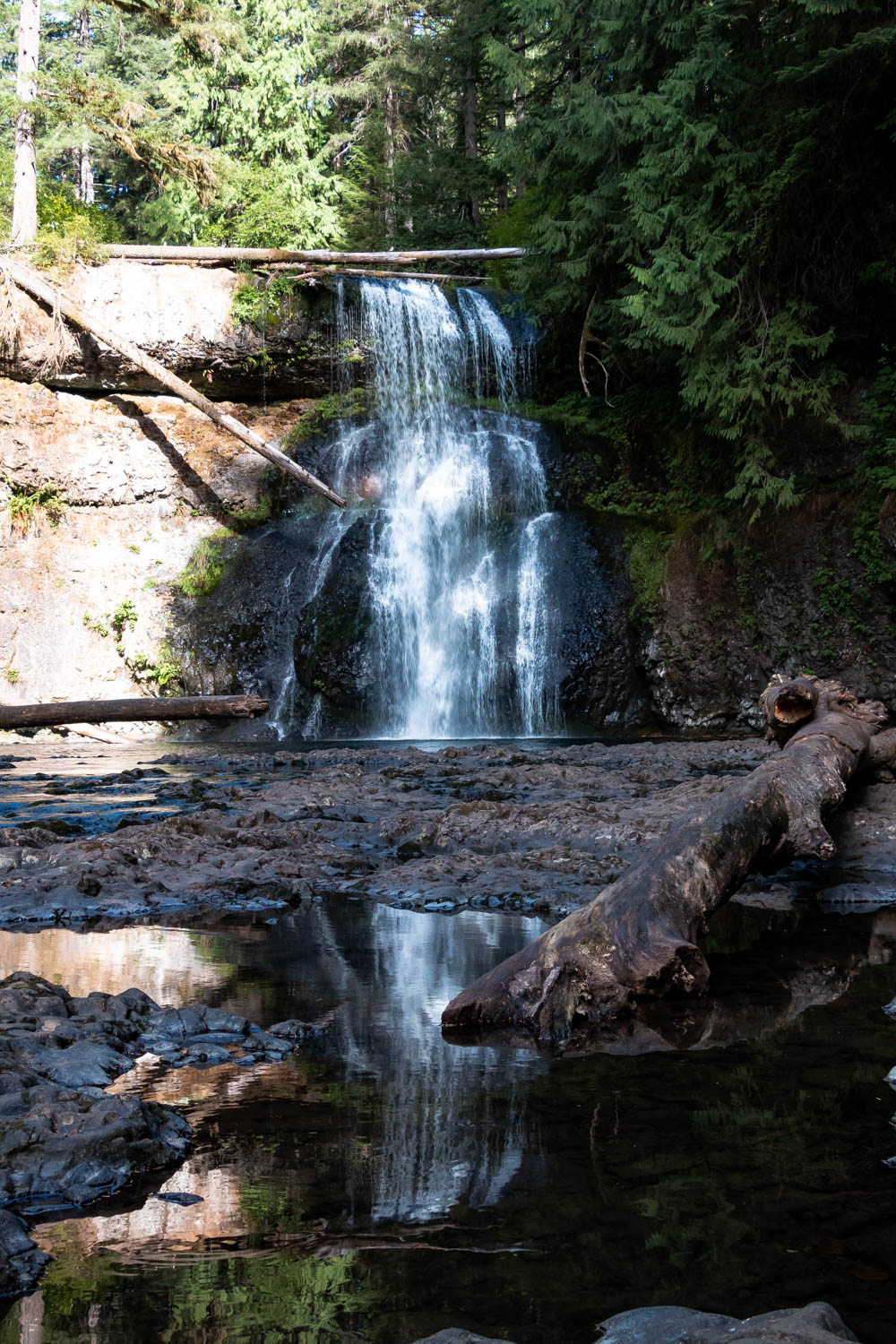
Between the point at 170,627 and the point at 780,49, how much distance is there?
13004 millimetres

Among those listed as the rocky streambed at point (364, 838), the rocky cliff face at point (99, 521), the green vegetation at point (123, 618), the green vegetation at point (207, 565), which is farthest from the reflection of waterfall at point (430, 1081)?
the green vegetation at point (123, 618)

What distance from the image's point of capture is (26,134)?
20.4 metres

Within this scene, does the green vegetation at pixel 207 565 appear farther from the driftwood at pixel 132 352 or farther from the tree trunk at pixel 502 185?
the tree trunk at pixel 502 185

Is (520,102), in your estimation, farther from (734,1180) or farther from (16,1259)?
(16,1259)

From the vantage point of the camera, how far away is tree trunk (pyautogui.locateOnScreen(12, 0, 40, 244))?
19719mm

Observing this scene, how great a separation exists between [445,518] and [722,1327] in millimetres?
17141

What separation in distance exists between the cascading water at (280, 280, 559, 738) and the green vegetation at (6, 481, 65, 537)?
4951 millimetres

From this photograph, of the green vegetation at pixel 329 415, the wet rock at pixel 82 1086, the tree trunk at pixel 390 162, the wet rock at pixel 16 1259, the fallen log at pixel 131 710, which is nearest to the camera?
the wet rock at pixel 16 1259

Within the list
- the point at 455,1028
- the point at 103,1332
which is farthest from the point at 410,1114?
the point at 103,1332

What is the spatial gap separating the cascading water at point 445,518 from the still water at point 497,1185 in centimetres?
1307

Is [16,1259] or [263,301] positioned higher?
[263,301]

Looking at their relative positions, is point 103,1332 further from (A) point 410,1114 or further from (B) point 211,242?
(B) point 211,242

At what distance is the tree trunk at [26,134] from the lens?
19.7m

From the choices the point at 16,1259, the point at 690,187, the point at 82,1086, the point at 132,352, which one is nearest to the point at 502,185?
the point at 132,352
